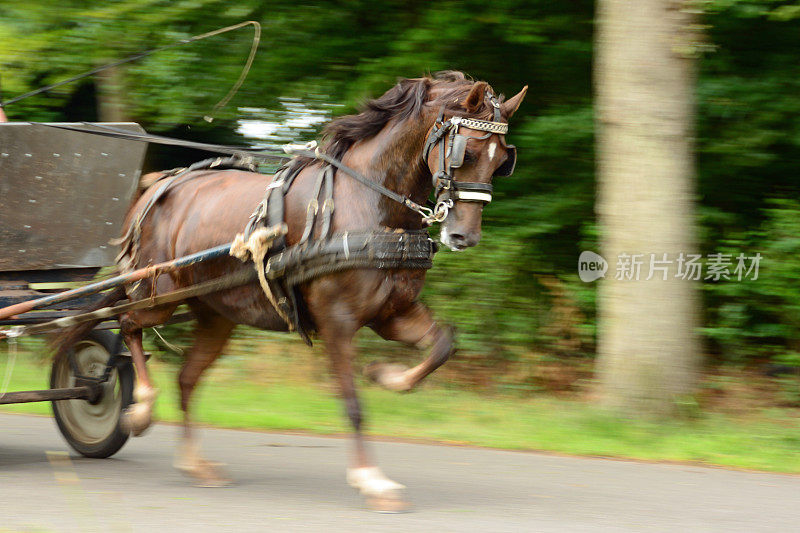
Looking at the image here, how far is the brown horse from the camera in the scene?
194 inches

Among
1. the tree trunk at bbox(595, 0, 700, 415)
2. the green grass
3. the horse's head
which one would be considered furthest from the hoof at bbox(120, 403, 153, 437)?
the tree trunk at bbox(595, 0, 700, 415)

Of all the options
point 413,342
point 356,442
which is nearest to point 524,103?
point 413,342

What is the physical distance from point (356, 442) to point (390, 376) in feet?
1.27

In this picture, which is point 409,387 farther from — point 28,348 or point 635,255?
point 28,348

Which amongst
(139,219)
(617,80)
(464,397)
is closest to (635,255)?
(617,80)

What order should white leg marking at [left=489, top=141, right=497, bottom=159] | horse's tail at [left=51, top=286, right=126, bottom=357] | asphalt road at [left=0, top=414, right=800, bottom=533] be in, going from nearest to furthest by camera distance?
asphalt road at [left=0, top=414, right=800, bottom=533] < white leg marking at [left=489, top=141, right=497, bottom=159] < horse's tail at [left=51, top=286, right=126, bottom=357]

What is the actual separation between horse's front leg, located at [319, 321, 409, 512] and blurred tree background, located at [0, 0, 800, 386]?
153 inches

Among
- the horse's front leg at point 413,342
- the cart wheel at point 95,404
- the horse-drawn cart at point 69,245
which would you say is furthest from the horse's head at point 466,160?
the cart wheel at point 95,404

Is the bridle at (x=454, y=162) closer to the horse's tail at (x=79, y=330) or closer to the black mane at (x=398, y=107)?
the black mane at (x=398, y=107)

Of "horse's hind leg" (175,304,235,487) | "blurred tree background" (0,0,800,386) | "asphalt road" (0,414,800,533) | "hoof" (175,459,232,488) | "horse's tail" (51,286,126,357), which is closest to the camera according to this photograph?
"asphalt road" (0,414,800,533)

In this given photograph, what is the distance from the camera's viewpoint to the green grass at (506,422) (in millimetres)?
6809

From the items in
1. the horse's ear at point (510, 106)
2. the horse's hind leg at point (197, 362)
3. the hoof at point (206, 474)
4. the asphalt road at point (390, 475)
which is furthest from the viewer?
the horse's hind leg at point (197, 362)

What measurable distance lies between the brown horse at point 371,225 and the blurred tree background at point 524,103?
298 centimetres

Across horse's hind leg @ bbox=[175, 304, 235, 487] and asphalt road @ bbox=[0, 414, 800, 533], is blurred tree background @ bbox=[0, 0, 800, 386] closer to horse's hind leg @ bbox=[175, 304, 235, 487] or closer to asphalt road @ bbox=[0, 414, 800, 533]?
horse's hind leg @ bbox=[175, 304, 235, 487]
